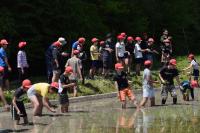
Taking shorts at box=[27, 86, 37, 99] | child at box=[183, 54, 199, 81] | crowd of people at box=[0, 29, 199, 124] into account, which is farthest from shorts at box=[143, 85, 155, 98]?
child at box=[183, 54, 199, 81]

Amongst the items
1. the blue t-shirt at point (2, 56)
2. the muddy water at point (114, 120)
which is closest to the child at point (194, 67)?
the muddy water at point (114, 120)

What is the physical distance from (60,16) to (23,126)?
13861 millimetres

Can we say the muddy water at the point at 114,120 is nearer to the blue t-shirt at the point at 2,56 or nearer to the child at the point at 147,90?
the child at the point at 147,90

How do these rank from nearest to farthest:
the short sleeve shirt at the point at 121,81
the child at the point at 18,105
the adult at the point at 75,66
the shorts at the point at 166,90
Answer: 1. the child at the point at 18,105
2. the short sleeve shirt at the point at 121,81
3. the shorts at the point at 166,90
4. the adult at the point at 75,66

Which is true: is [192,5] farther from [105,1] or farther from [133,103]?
[133,103]

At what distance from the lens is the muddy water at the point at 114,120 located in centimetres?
1666

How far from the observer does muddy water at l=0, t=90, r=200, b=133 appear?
54.6 ft

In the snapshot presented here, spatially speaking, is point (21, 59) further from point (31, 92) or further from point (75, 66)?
point (31, 92)

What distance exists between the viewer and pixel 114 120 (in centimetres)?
1873

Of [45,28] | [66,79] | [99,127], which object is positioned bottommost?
[99,127]

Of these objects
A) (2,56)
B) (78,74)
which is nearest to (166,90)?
(78,74)

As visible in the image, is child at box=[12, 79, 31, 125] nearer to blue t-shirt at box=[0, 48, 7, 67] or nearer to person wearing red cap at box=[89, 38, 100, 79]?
blue t-shirt at box=[0, 48, 7, 67]

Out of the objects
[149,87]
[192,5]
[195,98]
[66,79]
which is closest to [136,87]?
[195,98]

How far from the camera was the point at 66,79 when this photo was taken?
68.7ft
